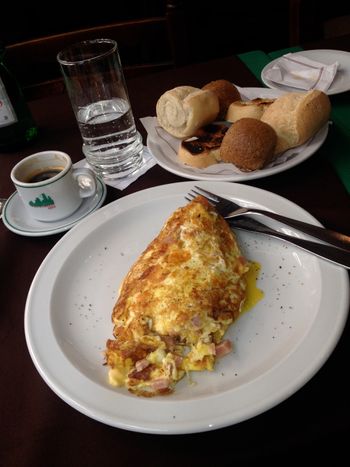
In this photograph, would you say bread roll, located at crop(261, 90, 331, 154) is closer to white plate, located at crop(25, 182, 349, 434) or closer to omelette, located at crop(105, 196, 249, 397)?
white plate, located at crop(25, 182, 349, 434)

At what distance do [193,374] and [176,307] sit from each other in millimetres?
116

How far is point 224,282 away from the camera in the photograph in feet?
2.63

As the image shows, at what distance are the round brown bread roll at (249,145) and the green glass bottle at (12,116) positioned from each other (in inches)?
24.6

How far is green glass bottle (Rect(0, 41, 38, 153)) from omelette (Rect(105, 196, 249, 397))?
25.8 inches

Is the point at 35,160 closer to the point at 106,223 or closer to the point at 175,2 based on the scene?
the point at 106,223

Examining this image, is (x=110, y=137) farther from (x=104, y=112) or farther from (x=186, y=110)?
(x=186, y=110)

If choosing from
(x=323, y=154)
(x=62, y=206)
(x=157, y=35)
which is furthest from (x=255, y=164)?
(x=157, y=35)

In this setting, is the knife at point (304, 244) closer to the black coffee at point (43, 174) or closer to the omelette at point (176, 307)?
the omelette at point (176, 307)

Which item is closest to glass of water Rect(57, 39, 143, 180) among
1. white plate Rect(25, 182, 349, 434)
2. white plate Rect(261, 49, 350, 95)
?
white plate Rect(25, 182, 349, 434)

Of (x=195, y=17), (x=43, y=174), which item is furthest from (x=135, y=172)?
(x=195, y=17)

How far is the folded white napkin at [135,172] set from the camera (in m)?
1.16

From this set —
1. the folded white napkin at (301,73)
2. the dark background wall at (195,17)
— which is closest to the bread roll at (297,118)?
the folded white napkin at (301,73)

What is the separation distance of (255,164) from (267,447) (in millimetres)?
651

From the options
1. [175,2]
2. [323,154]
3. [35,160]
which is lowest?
[323,154]
